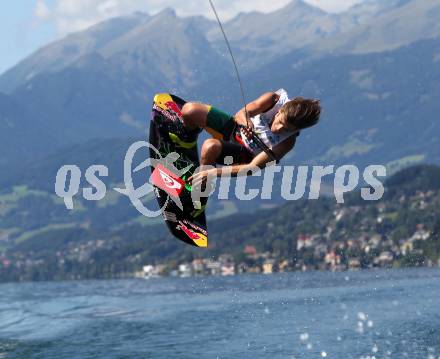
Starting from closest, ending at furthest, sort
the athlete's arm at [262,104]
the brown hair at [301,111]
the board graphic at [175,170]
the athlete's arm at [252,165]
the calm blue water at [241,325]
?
the brown hair at [301,111] < the athlete's arm at [252,165] < the athlete's arm at [262,104] < the board graphic at [175,170] < the calm blue water at [241,325]

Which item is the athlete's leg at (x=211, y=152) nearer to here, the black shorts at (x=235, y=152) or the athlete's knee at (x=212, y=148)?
the athlete's knee at (x=212, y=148)

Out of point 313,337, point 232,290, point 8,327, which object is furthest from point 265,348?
point 232,290

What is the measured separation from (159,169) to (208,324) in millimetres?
77357

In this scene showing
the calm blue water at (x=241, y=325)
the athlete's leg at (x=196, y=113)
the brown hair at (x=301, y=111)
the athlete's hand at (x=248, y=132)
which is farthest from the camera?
the calm blue water at (x=241, y=325)

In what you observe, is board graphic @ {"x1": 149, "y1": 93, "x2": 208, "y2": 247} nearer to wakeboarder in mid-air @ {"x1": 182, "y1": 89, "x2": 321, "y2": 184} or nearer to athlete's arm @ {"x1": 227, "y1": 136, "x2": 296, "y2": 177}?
wakeboarder in mid-air @ {"x1": 182, "y1": 89, "x2": 321, "y2": 184}

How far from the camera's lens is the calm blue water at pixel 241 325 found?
72812mm

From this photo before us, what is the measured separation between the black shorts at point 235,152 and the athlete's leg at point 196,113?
887mm

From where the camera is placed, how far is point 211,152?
1777cm

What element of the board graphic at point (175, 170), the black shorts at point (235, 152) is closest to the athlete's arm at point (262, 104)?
the black shorts at point (235, 152)

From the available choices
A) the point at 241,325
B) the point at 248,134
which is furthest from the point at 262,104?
the point at 241,325

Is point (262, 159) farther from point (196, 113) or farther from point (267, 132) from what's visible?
point (196, 113)

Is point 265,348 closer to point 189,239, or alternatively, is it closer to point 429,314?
point 429,314

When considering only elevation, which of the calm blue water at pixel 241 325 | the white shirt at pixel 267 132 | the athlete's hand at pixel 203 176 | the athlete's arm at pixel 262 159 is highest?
the white shirt at pixel 267 132

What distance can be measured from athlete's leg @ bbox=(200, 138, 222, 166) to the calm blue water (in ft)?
164
